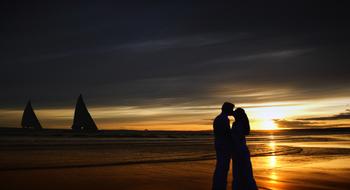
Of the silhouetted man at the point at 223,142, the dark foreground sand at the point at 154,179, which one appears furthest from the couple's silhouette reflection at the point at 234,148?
the dark foreground sand at the point at 154,179

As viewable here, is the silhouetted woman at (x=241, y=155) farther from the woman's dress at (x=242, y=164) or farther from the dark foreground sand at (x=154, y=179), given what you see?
the dark foreground sand at (x=154, y=179)

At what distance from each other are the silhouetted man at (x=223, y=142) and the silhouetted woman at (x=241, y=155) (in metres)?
0.13

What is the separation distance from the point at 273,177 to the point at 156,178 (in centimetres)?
325

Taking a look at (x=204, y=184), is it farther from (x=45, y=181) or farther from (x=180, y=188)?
(x=45, y=181)

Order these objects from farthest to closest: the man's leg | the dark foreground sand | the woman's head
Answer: the dark foreground sand < the man's leg < the woman's head

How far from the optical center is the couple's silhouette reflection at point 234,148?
8242mm

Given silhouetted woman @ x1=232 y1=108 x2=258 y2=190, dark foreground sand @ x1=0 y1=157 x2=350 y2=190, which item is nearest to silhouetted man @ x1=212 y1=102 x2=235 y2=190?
silhouetted woman @ x1=232 y1=108 x2=258 y2=190

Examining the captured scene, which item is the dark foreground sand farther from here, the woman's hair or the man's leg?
the woman's hair

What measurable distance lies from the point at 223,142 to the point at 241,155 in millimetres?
449

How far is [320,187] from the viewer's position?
32.4ft

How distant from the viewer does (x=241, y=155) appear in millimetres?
8359

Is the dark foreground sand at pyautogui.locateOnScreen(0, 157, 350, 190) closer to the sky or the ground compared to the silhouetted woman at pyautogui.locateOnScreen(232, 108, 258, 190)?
closer to the ground

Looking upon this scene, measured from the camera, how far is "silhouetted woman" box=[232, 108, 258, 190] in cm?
824

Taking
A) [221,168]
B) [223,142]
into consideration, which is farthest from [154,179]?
[223,142]
